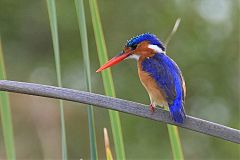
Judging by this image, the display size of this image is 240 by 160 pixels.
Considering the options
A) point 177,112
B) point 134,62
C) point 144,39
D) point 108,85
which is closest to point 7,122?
point 108,85

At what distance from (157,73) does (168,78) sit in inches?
3.1

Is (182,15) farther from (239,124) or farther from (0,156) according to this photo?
(0,156)

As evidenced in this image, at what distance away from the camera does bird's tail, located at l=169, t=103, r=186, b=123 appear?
1.49m

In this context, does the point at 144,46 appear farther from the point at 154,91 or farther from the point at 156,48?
the point at 154,91

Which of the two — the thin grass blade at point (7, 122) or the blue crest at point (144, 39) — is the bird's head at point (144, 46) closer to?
the blue crest at point (144, 39)

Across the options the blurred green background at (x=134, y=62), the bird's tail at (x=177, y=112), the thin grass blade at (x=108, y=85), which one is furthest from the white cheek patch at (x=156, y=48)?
the blurred green background at (x=134, y=62)

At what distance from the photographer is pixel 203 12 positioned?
7.02 metres

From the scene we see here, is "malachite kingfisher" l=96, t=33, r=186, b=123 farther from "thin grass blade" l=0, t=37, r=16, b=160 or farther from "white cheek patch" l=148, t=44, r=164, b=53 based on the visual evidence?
"thin grass blade" l=0, t=37, r=16, b=160

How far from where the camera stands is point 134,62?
6.63m

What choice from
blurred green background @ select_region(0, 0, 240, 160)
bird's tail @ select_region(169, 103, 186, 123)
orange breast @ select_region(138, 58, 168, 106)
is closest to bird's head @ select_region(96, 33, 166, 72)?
orange breast @ select_region(138, 58, 168, 106)

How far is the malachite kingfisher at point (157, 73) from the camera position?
1791mm

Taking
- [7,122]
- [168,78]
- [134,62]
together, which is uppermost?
[134,62]

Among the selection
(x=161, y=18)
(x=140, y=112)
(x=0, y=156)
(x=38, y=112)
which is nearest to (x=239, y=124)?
(x=161, y=18)

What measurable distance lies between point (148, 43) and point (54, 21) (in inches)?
34.1
